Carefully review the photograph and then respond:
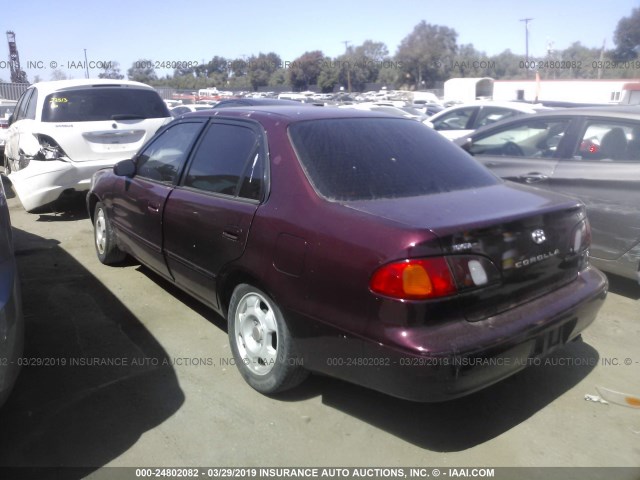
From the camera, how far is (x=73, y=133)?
6820mm

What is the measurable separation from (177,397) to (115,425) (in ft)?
1.27

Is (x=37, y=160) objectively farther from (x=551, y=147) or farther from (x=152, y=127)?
(x=551, y=147)

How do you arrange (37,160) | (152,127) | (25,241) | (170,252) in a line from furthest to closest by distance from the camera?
1. (152,127)
2. (37,160)
3. (25,241)
4. (170,252)

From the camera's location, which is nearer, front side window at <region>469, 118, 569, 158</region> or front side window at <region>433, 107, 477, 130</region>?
front side window at <region>469, 118, 569, 158</region>

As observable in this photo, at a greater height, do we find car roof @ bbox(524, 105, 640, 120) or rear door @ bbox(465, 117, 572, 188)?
car roof @ bbox(524, 105, 640, 120)

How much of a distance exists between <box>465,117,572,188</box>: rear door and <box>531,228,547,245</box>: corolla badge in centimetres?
241

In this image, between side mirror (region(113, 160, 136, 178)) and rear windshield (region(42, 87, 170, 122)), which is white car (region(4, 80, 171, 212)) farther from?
side mirror (region(113, 160, 136, 178))

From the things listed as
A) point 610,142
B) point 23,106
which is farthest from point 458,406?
point 23,106

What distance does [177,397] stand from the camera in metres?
3.27

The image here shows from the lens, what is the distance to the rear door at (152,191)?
4.05 m

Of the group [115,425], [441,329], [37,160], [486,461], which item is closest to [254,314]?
[115,425]

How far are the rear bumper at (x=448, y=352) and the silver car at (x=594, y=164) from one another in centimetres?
196

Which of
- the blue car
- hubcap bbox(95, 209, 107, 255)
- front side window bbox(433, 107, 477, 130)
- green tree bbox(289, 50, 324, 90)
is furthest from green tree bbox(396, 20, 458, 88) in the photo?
the blue car

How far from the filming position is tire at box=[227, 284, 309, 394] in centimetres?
301
